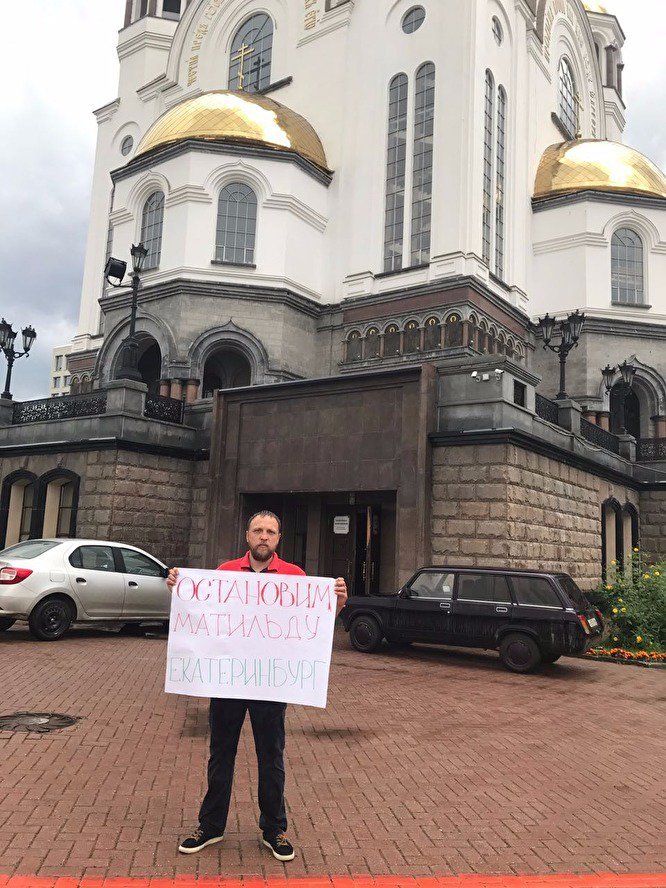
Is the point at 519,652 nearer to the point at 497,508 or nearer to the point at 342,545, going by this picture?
the point at 497,508

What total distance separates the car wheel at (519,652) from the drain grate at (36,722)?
6.60 metres

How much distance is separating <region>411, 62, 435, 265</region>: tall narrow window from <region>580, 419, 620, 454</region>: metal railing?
8.67 m

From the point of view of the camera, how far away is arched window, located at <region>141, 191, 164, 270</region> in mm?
28031

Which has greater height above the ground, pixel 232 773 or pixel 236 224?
pixel 236 224

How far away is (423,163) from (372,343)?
22.1 feet

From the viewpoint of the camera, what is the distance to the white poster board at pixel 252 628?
15.5 ft

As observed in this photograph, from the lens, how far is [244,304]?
87.7 ft

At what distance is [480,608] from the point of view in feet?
39.3

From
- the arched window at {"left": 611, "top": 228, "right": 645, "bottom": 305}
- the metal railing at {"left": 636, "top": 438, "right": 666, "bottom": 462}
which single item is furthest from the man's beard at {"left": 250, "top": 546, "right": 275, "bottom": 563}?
the arched window at {"left": 611, "top": 228, "right": 645, "bottom": 305}

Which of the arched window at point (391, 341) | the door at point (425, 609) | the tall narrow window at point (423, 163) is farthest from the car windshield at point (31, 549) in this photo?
the tall narrow window at point (423, 163)

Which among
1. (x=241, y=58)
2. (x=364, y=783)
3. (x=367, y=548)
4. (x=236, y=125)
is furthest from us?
(x=241, y=58)

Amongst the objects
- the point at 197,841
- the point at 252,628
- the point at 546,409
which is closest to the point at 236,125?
the point at 546,409

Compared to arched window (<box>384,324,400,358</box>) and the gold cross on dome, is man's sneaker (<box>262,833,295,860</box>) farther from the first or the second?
the gold cross on dome

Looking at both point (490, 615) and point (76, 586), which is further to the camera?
point (76, 586)
